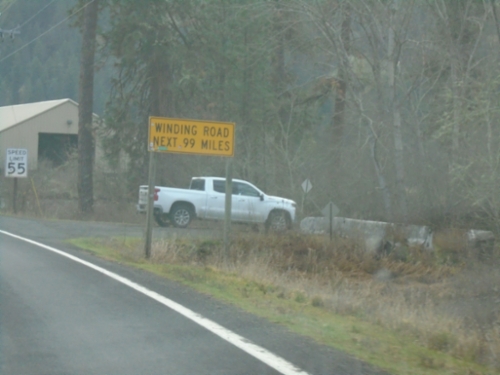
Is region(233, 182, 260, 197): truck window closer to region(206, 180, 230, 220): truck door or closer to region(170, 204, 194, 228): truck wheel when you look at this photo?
region(206, 180, 230, 220): truck door

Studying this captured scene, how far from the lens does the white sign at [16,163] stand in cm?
2897

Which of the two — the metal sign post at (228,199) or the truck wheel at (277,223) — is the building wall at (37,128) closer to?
the truck wheel at (277,223)

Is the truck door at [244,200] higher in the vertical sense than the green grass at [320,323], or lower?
higher

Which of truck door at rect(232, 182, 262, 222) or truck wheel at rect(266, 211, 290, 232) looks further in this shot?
truck door at rect(232, 182, 262, 222)

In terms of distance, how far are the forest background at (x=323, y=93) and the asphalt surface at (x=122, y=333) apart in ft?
29.3

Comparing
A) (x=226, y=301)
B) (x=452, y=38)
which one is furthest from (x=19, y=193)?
(x=226, y=301)

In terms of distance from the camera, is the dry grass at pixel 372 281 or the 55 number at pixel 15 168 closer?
the dry grass at pixel 372 281

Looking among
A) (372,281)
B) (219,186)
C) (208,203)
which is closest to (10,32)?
(219,186)

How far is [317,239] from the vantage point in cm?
1925

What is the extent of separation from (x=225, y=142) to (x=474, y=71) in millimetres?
12324

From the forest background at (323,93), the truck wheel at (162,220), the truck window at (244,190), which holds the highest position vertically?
the forest background at (323,93)

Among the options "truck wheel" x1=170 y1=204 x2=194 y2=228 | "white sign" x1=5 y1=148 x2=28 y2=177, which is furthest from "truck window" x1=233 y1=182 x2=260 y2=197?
"white sign" x1=5 y1=148 x2=28 y2=177

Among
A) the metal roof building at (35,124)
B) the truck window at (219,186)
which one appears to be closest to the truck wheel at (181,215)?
the truck window at (219,186)

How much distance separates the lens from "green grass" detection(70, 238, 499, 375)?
271 inches
